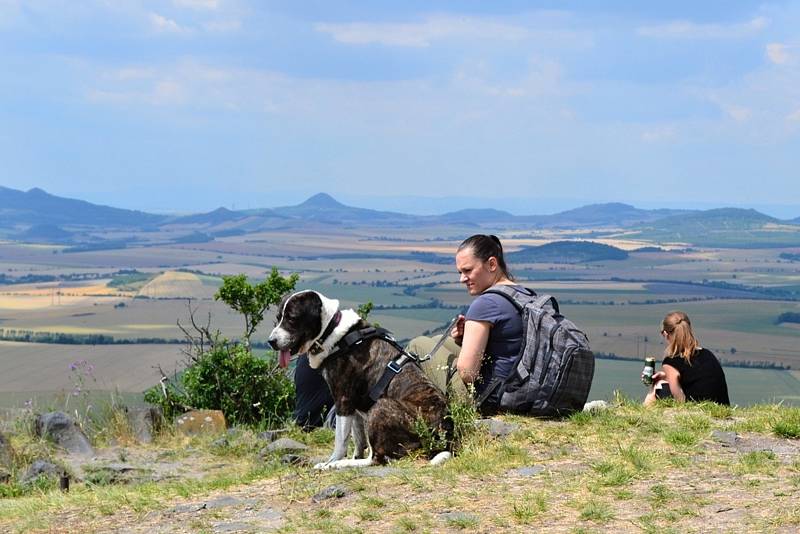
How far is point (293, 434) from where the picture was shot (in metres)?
10.5

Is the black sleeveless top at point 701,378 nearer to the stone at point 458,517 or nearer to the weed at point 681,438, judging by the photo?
the weed at point 681,438

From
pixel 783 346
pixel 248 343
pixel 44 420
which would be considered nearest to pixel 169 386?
pixel 248 343

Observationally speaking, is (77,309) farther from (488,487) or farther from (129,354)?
(488,487)

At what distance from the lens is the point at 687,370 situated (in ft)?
31.9

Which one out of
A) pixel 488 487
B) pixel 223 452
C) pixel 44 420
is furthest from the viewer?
pixel 44 420

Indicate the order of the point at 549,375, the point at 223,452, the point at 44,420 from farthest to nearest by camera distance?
the point at 44,420 → the point at 223,452 → the point at 549,375

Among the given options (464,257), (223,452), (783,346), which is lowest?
(783,346)

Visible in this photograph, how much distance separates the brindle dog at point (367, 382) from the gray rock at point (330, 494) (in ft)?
2.92

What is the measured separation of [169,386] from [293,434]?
133 inches

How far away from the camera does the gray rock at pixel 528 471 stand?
23.2 feet

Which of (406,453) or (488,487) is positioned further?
(406,453)

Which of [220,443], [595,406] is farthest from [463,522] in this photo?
[220,443]

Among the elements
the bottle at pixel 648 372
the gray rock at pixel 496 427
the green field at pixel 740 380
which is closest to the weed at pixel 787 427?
the bottle at pixel 648 372

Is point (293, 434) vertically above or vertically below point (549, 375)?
below
